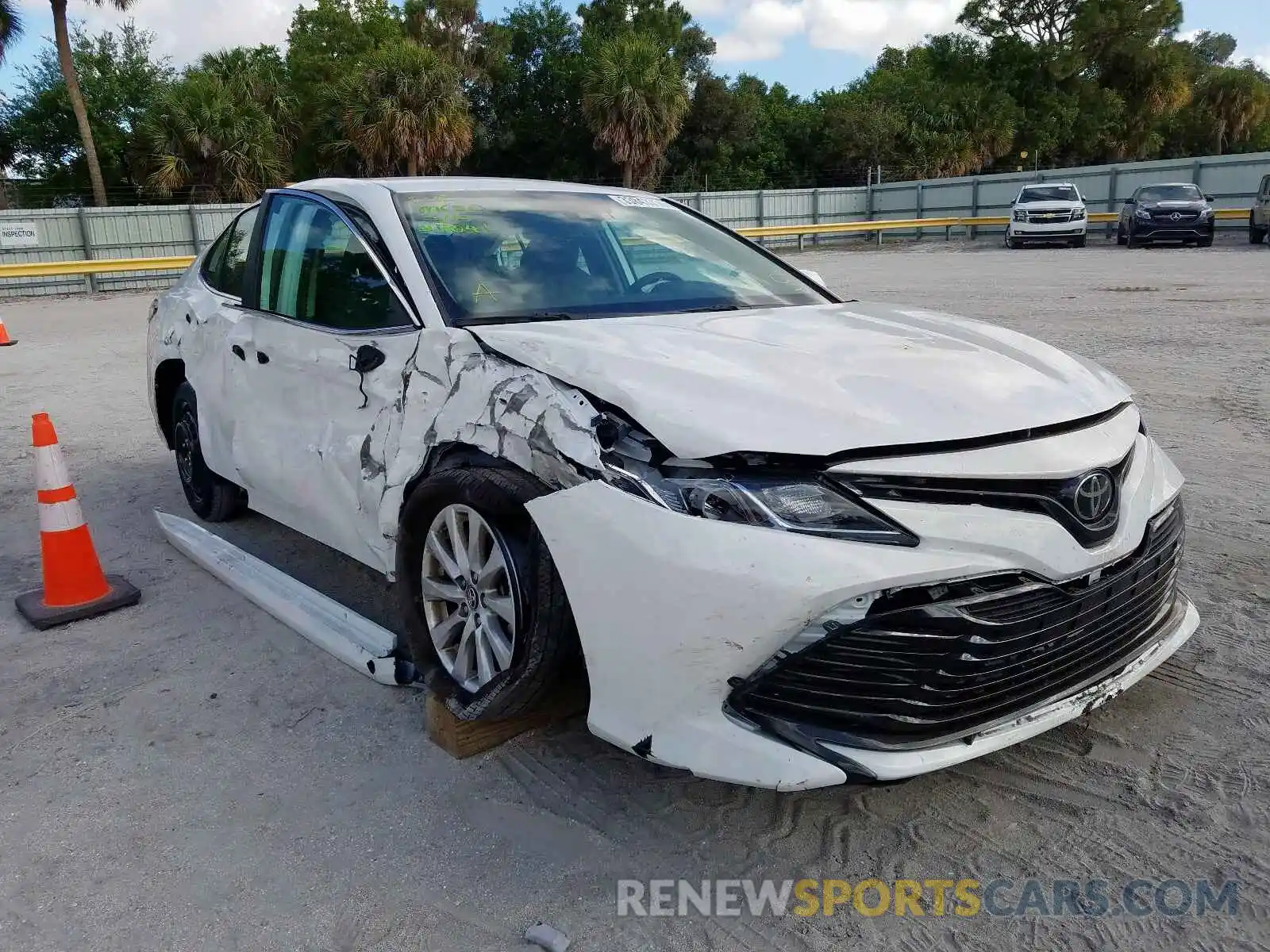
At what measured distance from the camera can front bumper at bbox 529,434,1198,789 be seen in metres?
2.21

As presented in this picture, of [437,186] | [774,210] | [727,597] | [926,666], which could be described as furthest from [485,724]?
[774,210]

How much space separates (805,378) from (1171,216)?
24.4 metres

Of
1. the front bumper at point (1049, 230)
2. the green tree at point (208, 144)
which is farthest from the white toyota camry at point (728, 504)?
the green tree at point (208, 144)

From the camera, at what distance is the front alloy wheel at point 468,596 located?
2779 millimetres

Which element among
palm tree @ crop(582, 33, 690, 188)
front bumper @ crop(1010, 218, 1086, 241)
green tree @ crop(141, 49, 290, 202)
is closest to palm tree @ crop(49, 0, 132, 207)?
green tree @ crop(141, 49, 290, 202)

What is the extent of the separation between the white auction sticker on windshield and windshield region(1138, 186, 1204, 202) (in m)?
23.3

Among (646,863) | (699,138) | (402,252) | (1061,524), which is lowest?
(646,863)

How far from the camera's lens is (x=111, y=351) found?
41.4ft

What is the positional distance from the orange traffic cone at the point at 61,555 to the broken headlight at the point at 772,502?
291cm

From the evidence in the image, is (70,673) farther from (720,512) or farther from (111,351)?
(111,351)

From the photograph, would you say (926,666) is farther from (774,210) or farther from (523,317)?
(774,210)

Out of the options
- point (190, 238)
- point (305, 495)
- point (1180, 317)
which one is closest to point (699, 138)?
point (190, 238)

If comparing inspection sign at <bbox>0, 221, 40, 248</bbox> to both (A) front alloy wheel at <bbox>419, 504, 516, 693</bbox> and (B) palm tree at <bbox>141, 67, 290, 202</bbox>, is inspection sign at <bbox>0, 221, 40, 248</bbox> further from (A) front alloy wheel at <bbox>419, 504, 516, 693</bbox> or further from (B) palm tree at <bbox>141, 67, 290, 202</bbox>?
(A) front alloy wheel at <bbox>419, 504, 516, 693</bbox>

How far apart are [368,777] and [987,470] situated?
6.14 feet
